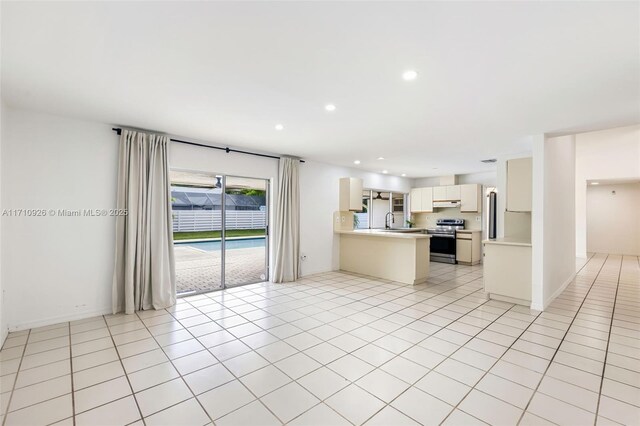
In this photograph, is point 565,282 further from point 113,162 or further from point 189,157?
point 113,162

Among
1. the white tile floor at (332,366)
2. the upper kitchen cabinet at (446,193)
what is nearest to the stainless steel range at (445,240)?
the upper kitchen cabinet at (446,193)

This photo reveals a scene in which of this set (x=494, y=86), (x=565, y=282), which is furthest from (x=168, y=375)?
(x=565, y=282)

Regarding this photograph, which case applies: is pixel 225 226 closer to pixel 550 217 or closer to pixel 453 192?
pixel 550 217

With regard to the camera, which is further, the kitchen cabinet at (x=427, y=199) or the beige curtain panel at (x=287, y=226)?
the kitchen cabinet at (x=427, y=199)

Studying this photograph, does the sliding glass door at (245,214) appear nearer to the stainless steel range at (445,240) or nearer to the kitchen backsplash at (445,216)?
the stainless steel range at (445,240)

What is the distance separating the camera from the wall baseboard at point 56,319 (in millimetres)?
3299

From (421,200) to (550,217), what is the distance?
14.3 feet

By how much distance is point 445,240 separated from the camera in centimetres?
790

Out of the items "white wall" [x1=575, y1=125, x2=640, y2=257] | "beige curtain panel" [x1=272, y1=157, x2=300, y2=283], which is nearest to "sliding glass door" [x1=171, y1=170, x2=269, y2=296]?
"beige curtain panel" [x1=272, y1=157, x2=300, y2=283]

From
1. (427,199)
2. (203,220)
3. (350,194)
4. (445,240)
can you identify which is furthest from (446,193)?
(203,220)

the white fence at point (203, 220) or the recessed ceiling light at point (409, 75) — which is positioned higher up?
the recessed ceiling light at point (409, 75)

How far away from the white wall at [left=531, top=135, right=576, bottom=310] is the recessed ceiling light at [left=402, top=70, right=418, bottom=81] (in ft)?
9.47

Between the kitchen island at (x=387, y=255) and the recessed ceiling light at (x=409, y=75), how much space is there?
141 inches

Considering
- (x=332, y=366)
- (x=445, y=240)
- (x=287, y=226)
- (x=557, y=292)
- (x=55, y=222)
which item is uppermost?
(x=55, y=222)
